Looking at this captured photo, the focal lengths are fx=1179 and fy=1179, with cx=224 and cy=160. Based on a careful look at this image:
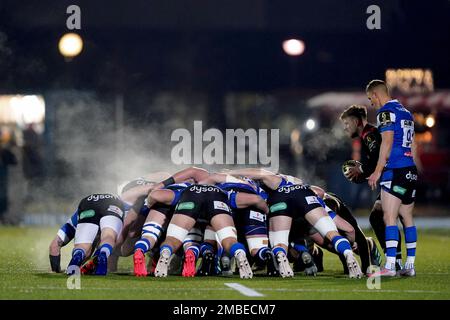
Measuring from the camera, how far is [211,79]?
1245 inches

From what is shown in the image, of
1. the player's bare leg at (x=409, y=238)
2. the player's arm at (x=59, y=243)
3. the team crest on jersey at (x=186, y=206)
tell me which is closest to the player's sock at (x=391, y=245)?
the player's bare leg at (x=409, y=238)

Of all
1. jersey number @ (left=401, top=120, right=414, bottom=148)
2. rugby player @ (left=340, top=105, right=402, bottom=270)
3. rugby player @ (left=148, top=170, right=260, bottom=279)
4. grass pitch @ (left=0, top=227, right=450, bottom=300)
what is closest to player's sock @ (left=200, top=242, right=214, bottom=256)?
rugby player @ (left=148, top=170, right=260, bottom=279)

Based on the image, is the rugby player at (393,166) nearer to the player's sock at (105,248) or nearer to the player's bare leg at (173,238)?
the player's bare leg at (173,238)

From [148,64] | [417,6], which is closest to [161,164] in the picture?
[148,64]

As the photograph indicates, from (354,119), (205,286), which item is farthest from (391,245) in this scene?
(205,286)

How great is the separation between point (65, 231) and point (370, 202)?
15061mm

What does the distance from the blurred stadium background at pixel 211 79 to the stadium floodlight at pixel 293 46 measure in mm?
226

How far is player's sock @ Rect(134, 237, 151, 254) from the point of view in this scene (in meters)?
11.1

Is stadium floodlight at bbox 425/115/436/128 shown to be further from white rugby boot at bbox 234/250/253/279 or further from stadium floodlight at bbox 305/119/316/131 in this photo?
white rugby boot at bbox 234/250/253/279

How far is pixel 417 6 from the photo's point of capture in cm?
3189

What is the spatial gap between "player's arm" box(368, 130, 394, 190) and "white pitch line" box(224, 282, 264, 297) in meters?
1.72

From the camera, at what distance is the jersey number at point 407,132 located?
1162 cm

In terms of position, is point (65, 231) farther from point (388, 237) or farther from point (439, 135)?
point (439, 135)

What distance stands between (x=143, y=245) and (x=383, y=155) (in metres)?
2.46
